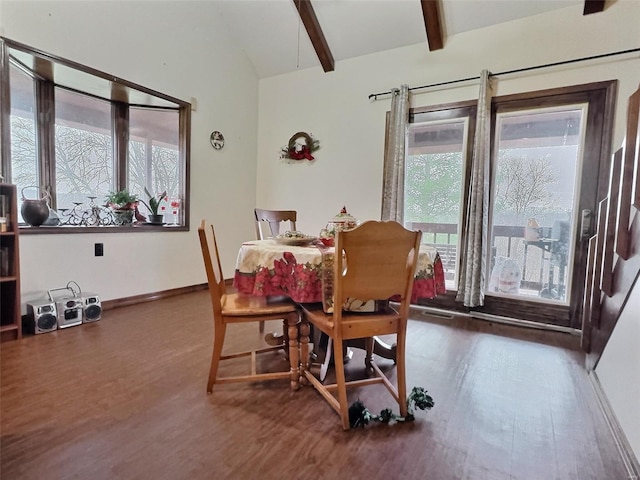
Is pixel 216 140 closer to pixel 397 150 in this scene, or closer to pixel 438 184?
pixel 397 150

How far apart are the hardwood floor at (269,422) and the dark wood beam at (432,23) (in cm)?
296

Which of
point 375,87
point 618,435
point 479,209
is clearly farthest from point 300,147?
point 618,435

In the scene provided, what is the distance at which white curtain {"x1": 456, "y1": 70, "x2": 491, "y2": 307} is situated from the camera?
3.06 m

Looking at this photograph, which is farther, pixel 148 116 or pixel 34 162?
pixel 148 116

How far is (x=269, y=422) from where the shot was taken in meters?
1.46

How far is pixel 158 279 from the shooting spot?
3541mm

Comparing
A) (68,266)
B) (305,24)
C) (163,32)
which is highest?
(305,24)

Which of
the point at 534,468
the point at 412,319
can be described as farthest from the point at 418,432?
the point at 412,319

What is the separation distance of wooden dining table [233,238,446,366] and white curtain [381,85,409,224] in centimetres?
176

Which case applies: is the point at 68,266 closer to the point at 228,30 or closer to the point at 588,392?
the point at 228,30

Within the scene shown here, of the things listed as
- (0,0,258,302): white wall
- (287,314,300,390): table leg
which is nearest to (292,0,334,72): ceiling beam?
(0,0,258,302): white wall

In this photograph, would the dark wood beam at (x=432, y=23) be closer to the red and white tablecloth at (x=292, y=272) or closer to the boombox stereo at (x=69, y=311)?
the red and white tablecloth at (x=292, y=272)

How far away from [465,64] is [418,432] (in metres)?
3.30

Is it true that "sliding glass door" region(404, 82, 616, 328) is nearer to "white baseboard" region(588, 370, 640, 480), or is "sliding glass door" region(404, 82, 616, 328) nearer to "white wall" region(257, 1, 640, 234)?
"white wall" region(257, 1, 640, 234)
